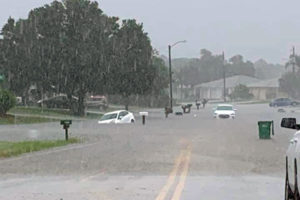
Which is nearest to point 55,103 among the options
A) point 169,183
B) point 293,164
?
point 169,183

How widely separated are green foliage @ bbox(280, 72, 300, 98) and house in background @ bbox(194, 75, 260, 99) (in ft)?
70.4

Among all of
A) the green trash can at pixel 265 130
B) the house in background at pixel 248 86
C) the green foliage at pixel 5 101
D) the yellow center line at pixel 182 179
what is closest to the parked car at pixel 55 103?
the green foliage at pixel 5 101

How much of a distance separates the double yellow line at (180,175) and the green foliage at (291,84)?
4544 inches

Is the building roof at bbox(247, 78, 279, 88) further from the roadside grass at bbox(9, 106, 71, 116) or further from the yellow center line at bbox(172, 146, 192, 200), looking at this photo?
the yellow center line at bbox(172, 146, 192, 200)

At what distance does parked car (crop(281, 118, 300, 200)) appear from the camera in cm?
916

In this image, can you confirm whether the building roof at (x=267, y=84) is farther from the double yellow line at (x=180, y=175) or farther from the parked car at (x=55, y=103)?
the double yellow line at (x=180, y=175)

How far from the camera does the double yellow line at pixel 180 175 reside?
12328 millimetres

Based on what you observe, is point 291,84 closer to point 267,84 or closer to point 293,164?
point 267,84

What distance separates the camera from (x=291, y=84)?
137m

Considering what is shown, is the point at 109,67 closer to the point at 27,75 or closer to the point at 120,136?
the point at 27,75

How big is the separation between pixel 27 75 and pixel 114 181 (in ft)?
167

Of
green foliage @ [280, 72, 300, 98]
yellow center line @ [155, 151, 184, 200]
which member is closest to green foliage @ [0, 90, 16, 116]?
yellow center line @ [155, 151, 184, 200]

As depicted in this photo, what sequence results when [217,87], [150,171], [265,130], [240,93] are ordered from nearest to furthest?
[150,171] < [265,130] < [240,93] < [217,87]

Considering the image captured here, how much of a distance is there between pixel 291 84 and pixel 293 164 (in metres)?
130
